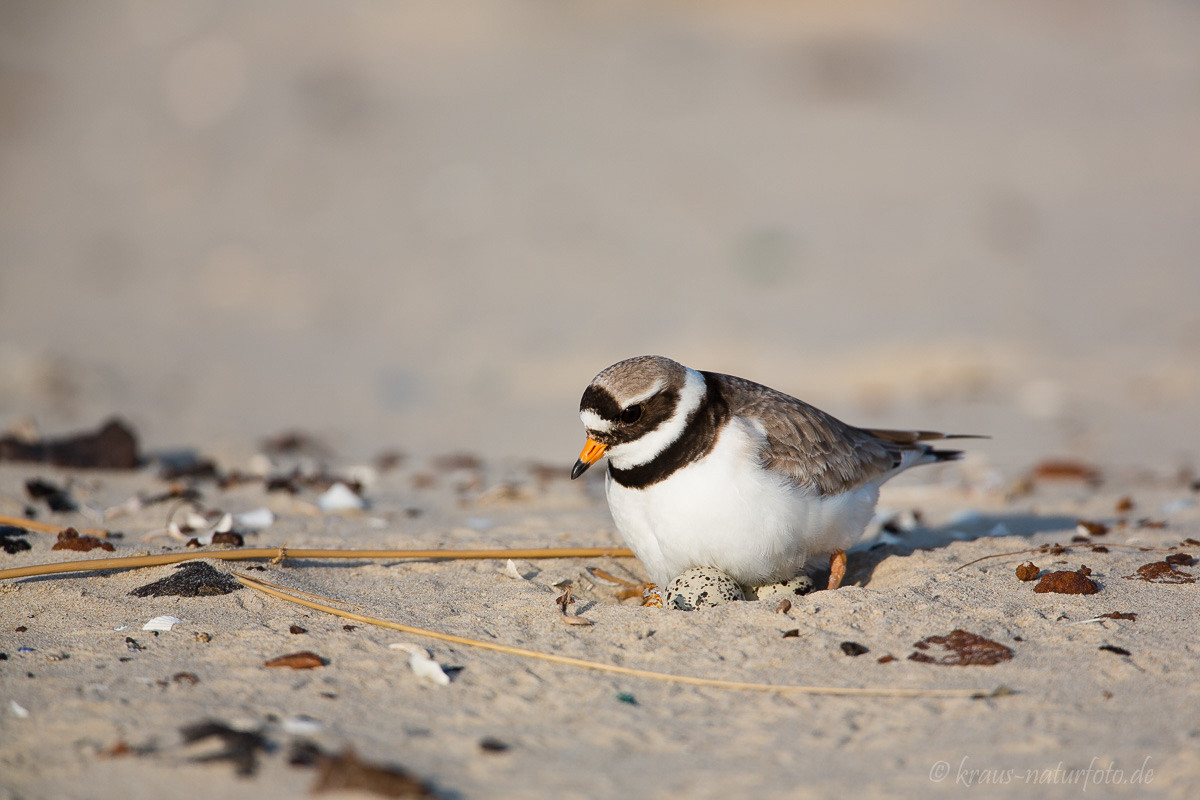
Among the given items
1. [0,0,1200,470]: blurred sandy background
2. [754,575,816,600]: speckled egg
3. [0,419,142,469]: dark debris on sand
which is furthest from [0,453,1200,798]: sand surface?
[0,0,1200,470]: blurred sandy background

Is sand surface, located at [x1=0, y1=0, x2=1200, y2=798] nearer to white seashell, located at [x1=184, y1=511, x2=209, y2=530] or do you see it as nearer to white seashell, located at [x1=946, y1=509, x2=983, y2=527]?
white seashell, located at [x1=946, y1=509, x2=983, y2=527]

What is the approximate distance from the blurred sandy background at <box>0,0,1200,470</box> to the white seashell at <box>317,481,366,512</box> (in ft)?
6.65

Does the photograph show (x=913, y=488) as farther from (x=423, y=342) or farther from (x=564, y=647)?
(x=423, y=342)

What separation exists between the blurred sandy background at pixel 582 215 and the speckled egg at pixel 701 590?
4.62 meters

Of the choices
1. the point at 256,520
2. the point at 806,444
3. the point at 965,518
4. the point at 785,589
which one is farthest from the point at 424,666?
the point at 965,518

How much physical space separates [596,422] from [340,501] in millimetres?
2275

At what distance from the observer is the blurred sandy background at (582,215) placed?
34.3 feet

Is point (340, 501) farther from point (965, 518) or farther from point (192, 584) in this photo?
point (965, 518)

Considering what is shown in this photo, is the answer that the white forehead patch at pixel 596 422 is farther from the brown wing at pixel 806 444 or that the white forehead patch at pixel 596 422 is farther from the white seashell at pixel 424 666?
the white seashell at pixel 424 666

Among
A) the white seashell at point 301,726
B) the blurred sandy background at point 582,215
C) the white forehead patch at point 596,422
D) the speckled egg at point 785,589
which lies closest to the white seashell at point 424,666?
the white seashell at point 301,726

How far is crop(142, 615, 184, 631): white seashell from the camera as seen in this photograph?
3.61m

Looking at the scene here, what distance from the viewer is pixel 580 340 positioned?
468 inches

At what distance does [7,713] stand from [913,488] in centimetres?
571

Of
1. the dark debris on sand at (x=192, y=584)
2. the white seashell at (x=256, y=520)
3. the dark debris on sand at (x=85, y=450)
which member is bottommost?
the white seashell at (x=256, y=520)
